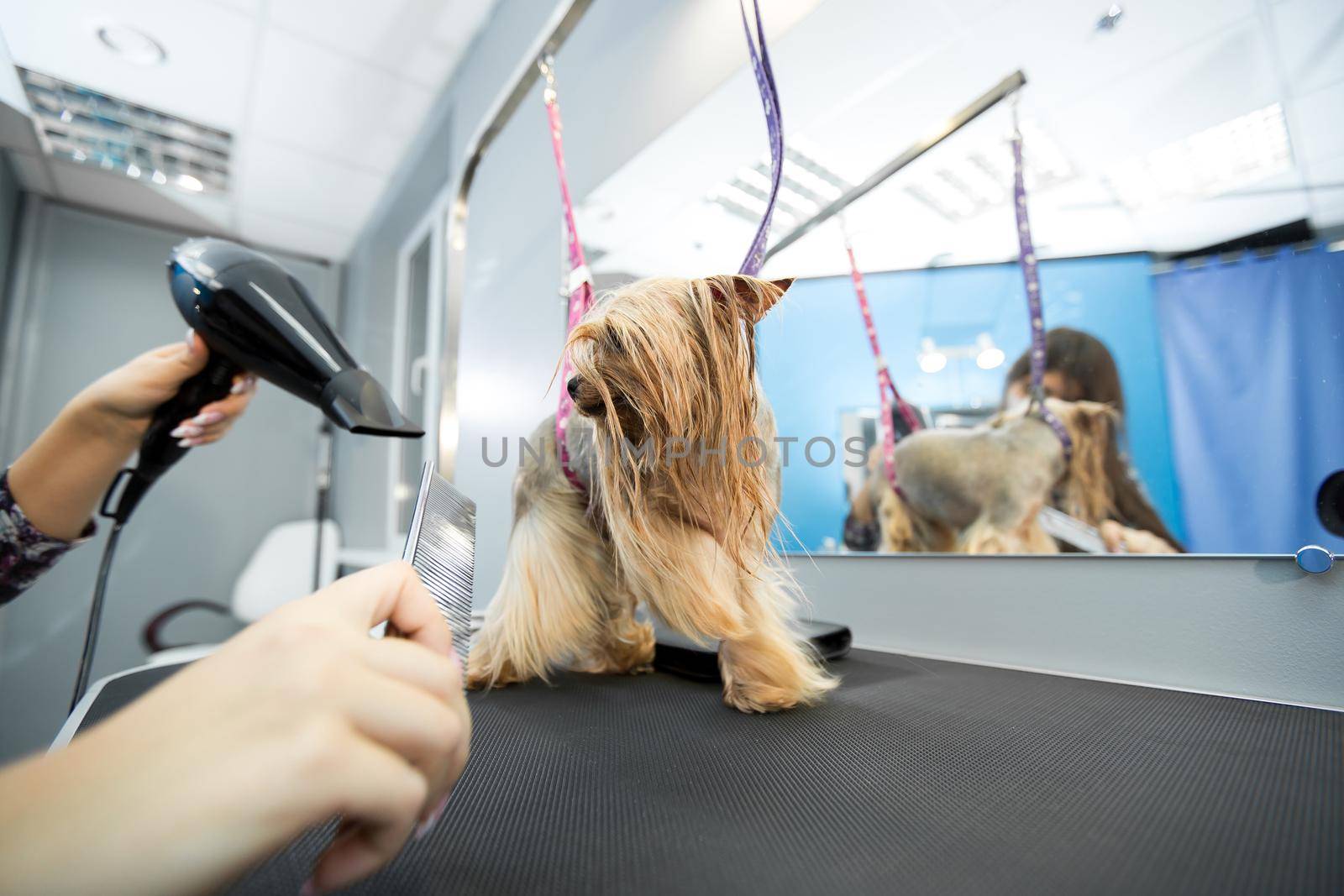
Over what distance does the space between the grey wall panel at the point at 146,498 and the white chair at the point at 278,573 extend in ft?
0.54

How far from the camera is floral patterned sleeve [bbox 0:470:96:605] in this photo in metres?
0.74

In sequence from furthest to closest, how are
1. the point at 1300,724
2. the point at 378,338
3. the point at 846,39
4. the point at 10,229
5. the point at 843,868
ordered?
the point at 378,338
the point at 10,229
the point at 846,39
the point at 1300,724
the point at 843,868

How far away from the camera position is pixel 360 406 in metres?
0.67

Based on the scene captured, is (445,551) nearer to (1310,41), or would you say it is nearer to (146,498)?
(1310,41)

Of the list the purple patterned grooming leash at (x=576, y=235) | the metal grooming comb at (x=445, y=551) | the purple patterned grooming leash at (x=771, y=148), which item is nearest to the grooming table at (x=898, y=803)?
the metal grooming comb at (x=445, y=551)

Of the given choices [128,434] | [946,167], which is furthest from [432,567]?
[946,167]

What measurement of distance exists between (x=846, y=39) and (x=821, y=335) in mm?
534

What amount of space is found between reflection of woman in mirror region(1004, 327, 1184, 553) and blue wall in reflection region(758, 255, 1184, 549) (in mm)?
14

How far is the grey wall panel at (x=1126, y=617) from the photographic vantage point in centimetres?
65

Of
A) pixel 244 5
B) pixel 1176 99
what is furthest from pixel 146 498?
pixel 1176 99

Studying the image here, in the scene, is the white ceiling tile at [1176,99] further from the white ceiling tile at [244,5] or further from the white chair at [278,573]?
the white chair at [278,573]

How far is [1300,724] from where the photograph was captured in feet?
1.87

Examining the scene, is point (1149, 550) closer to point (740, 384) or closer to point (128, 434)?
point (740, 384)

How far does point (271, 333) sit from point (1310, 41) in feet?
4.04
